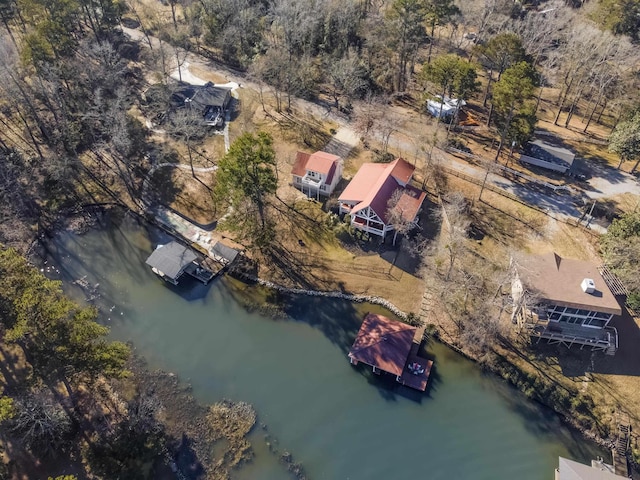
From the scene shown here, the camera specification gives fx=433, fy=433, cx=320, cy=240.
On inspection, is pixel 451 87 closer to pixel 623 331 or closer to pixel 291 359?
pixel 623 331

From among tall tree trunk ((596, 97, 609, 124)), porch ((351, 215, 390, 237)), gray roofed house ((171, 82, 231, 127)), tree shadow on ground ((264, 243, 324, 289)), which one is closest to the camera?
tree shadow on ground ((264, 243, 324, 289))

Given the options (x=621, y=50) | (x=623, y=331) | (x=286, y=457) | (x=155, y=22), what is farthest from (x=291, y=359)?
(x=155, y=22)

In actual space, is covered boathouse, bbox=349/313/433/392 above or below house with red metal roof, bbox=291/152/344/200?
below

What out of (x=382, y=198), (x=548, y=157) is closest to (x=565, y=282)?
(x=382, y=198)

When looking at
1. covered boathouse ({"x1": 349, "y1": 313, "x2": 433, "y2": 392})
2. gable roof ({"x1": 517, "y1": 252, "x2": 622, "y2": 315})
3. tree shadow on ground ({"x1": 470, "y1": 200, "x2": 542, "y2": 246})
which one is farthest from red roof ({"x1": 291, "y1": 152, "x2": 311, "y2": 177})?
gable roof ({"x1": 517, "y1": 252, "x2": 622, "y2": 315})

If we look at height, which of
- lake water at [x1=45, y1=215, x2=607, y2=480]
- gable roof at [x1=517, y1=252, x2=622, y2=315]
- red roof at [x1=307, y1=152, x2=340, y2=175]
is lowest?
lake water at [x1=45, y1=215, x2=607, y2=480]

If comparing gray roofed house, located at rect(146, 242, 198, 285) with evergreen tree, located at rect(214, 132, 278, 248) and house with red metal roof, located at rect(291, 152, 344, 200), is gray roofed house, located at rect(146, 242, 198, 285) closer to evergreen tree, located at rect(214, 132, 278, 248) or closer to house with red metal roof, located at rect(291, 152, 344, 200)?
evergreen tree, located at rect(214, 132, 278, 248)
